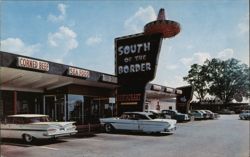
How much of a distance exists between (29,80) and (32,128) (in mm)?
6193

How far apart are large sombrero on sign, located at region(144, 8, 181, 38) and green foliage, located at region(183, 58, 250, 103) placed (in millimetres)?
66842

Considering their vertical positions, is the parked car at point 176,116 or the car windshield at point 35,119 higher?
the car windshield at point 35,119

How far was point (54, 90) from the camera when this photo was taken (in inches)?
954

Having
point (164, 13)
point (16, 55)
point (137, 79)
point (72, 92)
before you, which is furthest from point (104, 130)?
point (164, 13)

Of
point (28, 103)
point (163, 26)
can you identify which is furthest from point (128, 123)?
point (163, 26)

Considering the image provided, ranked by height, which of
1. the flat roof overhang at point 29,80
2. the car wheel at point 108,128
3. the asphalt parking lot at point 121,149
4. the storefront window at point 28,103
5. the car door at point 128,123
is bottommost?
Answer: the asphalt parking lot at point 121,149

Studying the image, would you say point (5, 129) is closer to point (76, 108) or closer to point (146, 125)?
point (146, 125)

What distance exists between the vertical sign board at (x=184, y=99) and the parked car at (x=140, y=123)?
2696 cm

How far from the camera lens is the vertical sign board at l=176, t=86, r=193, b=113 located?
4733cm

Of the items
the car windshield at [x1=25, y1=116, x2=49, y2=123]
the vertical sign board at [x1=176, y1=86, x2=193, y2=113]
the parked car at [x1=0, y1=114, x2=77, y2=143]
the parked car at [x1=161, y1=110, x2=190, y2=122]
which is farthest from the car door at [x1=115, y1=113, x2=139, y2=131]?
the vertical sign board at [x1=176, y1=86, x2=193, y2=113]

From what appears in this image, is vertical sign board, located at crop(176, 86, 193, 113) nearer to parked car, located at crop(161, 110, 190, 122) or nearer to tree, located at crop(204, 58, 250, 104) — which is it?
parked car, located at crop(161, 110, 190, 122)

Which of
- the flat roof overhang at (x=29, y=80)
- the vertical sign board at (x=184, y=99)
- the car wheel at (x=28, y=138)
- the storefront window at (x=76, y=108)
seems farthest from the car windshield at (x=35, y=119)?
the vertical sign board at (x=184, y=99)

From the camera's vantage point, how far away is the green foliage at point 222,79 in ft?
287

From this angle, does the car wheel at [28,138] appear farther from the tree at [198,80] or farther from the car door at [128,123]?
the tree at [198,80]
